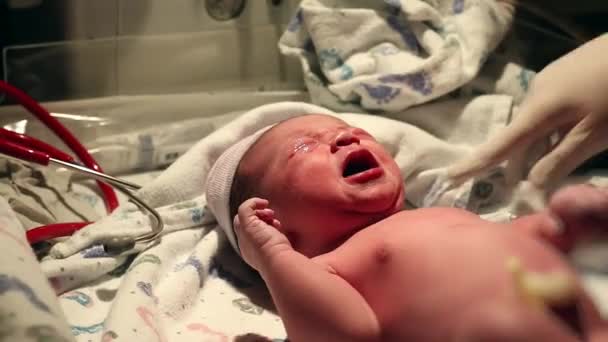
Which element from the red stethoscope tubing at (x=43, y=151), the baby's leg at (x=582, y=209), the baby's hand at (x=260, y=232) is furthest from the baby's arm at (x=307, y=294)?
the red stethoscope tubing at (x=43, y=151)

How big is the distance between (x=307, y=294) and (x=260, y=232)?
0.10 metres

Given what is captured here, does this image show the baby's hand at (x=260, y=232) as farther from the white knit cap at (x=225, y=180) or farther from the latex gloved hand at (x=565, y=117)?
the latex gloved hand at (x=565, y=117)

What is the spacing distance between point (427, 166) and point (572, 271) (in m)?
0.53

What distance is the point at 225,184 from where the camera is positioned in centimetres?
100

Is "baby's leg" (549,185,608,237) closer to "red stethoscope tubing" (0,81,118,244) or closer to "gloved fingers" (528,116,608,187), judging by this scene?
"gloved fingers" (528,116,608,187)

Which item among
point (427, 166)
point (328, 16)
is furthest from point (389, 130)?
point (328, 16)

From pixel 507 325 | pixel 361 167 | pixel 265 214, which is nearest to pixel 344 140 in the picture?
pixel 361 167

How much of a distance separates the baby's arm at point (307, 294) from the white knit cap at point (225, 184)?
0.18m

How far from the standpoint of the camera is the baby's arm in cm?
71

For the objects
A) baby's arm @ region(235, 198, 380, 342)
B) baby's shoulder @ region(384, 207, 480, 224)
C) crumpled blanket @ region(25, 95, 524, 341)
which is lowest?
crumpled blanket @ region(25, 95, 524, 341)

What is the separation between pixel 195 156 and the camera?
113cm

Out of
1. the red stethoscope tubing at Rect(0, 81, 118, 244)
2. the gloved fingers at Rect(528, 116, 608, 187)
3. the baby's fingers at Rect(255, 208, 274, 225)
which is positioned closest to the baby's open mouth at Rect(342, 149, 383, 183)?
the baby's fingers at Rect(255, 208, 274, 225)

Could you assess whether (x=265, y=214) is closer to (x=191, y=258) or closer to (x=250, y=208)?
(x=250, y=208)

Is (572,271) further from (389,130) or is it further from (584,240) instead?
(389,130)
